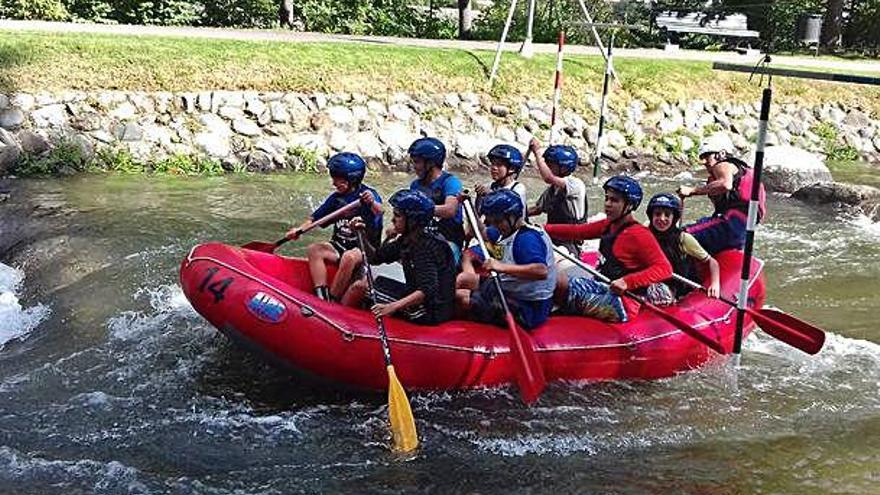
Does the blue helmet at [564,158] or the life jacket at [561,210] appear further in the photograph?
the life jacket at [561,210]

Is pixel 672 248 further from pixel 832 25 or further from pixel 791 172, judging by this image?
pixel 832 25

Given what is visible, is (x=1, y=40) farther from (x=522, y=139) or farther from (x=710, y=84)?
(x=710, y=84)

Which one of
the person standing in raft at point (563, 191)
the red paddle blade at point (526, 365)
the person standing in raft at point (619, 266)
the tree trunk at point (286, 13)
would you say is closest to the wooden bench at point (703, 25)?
the tree trunk at point (286, 13)

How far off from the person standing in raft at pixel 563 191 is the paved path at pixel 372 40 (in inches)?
334

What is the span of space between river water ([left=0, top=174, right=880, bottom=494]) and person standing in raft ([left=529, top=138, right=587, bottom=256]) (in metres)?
1.56

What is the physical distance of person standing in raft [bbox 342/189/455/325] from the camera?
19.2 ft

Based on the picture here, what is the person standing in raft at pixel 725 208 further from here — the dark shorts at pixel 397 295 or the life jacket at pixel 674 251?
the dark shorts at pixel 397 295

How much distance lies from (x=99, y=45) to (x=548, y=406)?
9.23m

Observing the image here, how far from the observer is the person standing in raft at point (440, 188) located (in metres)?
6.83

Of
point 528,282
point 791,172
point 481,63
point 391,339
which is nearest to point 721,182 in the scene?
point 528,282

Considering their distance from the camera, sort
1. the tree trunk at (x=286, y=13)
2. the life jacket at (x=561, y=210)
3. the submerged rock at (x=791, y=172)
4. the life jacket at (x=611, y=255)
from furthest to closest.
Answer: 1. the tree trunk at (x=286, y=13)
2. the submerged rock at (x=791, y=172)
3. the life jacket at (x=561, y=210)
4. the life jacket at (x=611, y=255)

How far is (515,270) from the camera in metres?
5.91

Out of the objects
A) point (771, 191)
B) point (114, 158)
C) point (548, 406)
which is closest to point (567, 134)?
point (771, 191)

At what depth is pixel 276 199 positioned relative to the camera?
1141cm
